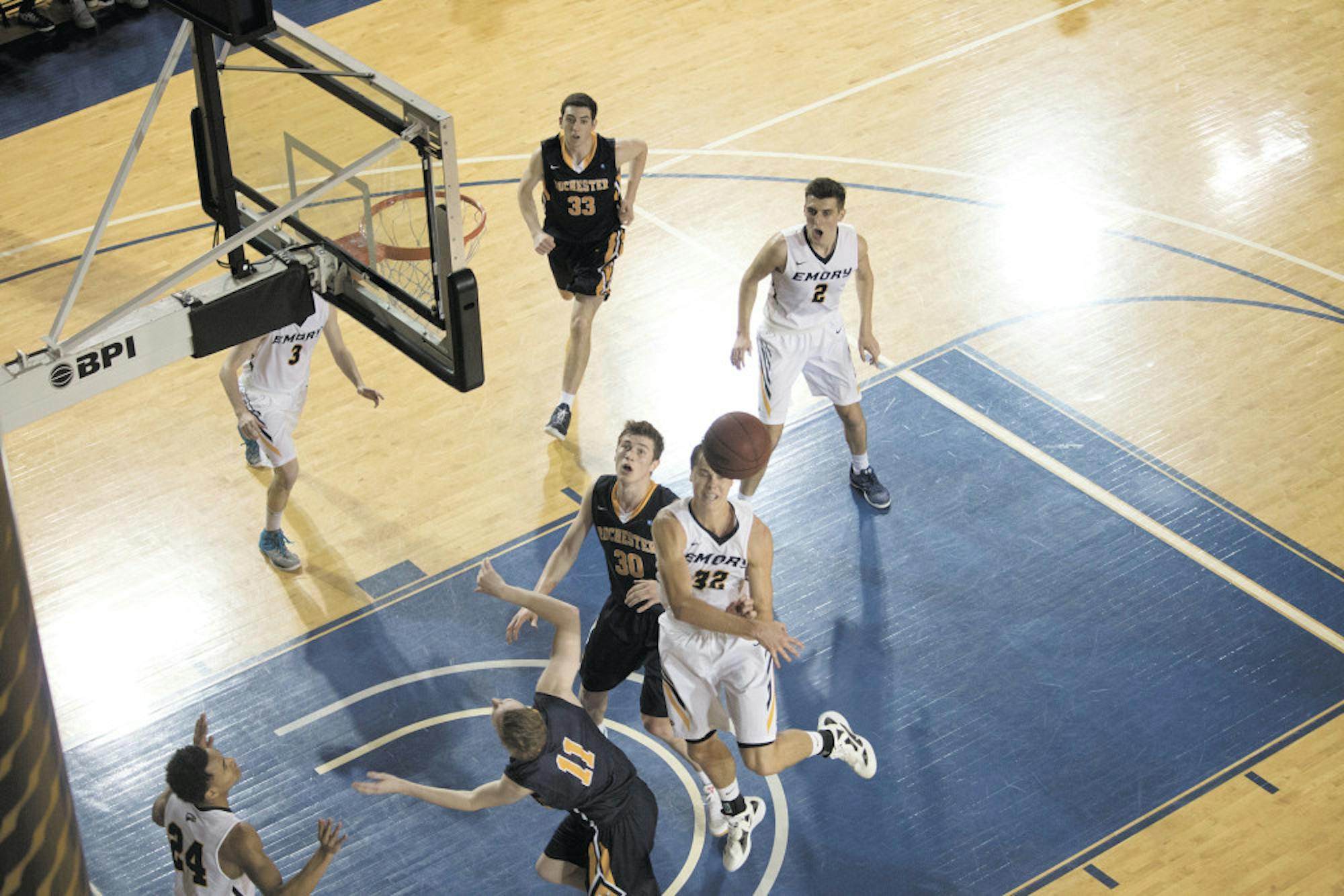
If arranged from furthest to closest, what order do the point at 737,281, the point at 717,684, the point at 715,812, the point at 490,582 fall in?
the point at 737,281 → the point at 715,812 → the point at 717,684 → the point at 490,582

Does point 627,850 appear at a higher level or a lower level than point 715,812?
higher

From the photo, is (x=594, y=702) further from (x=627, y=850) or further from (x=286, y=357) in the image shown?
(x=286, y=357)

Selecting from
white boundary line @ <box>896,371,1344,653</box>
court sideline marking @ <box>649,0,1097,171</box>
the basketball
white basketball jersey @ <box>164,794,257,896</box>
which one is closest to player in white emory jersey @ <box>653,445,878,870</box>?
the basketball

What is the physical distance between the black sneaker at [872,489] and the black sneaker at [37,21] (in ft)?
29.8

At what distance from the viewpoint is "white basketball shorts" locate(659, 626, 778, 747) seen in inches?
246

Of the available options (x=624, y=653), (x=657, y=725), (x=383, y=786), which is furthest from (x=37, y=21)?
(x=383, y=786)

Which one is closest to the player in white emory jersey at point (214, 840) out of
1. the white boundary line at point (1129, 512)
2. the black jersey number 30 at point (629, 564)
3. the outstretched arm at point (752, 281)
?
the black jersey number 30 at point (629, 564)

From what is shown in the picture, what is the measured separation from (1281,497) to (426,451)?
4944mm

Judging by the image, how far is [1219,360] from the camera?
9703 millimetres

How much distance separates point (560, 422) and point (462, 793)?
12.6ft

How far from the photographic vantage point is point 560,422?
9.25 m

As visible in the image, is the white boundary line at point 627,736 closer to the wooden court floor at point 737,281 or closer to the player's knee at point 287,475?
the wooden court floor at point 737,281

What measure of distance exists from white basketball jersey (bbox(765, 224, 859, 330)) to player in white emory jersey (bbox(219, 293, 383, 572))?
222 centimetres

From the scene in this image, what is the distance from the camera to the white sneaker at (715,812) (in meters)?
6.77
